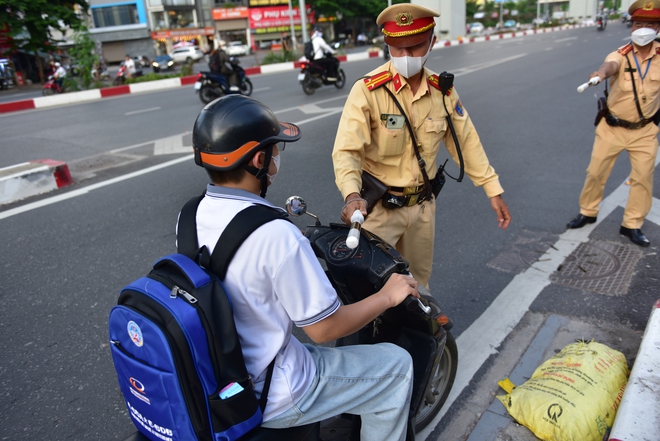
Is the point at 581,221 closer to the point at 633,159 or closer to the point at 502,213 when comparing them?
the point at 633,159

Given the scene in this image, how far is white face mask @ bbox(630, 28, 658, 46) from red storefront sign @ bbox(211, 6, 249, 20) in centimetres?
5384

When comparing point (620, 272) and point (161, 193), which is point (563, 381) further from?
point (161, 193)

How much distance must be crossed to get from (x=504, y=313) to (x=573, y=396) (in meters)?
1.07

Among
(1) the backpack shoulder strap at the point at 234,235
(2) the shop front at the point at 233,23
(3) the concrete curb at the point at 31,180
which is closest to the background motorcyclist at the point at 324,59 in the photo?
(3) the concrete curb at the point at 31,180

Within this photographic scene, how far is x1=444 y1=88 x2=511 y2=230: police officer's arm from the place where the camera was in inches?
104

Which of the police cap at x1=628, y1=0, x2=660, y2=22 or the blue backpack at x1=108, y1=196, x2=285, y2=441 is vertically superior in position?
the police cap at x1=628, y1=0, x2=660, y2=22

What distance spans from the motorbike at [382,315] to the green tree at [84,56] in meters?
17.9

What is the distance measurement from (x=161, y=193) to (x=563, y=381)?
15.2ft

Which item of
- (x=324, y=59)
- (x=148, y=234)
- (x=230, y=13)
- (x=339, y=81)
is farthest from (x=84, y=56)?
(x=230, y=13)

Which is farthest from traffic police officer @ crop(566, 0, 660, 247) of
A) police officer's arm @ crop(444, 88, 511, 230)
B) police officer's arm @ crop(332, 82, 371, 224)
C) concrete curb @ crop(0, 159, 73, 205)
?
concrete curb @ crop(0, 159, 73, 205)

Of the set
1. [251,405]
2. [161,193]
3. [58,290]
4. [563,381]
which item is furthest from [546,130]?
[251,405]

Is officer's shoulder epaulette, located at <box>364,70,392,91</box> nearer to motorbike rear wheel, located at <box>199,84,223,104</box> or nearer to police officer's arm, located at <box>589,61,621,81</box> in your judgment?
police officer's arm, located at <box>589,61,621,81</box>

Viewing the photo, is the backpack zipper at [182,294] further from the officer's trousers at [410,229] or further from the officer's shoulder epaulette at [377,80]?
the officer's shoulder epaulette at [377,80]

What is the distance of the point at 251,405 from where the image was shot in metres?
1.45
